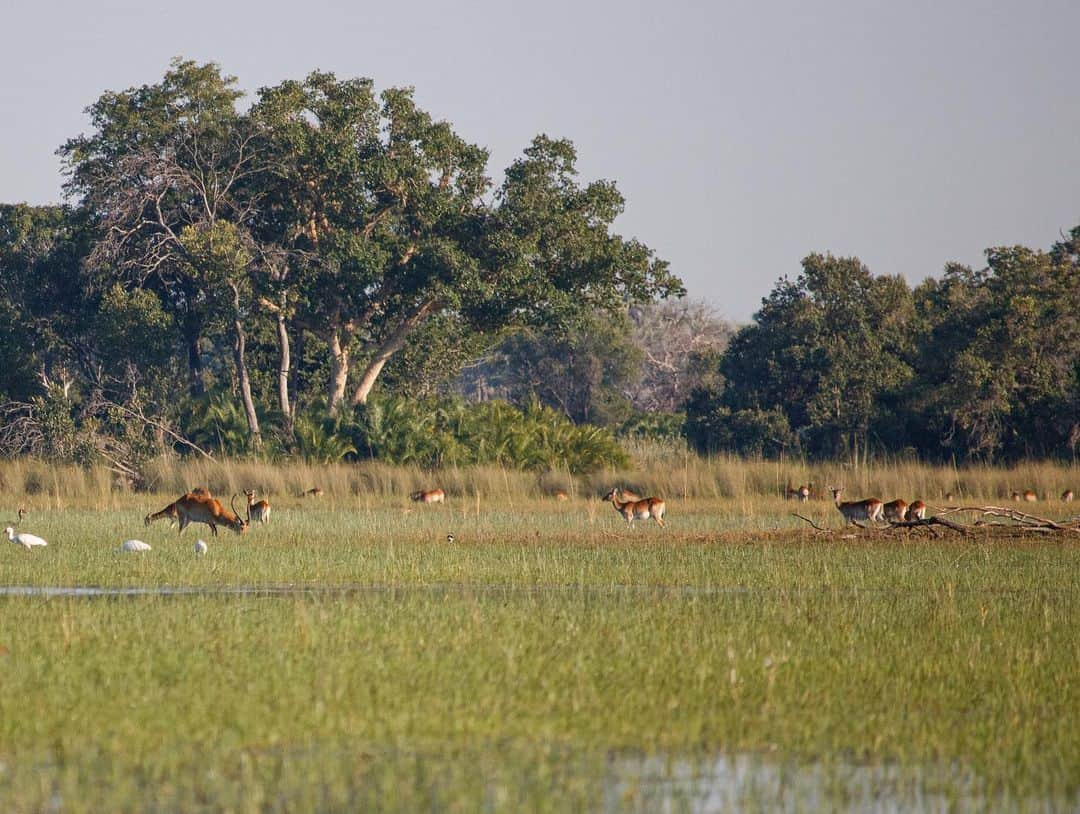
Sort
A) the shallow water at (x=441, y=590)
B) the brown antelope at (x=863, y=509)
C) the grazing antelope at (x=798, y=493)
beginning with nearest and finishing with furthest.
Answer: the shallow water at (x=441, y=590) < the brown antelope at (x=863, y=509) < the grazing antelope at (x=798, y=493)

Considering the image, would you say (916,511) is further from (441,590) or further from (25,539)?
(25,539)

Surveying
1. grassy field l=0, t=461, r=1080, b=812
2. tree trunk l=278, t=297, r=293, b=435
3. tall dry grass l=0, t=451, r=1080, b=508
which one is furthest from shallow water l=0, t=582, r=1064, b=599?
tree trunk l=278, t=297, r=293, b=435

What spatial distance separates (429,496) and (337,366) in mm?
10084

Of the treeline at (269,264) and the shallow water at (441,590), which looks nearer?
the shallow water at (441,590)

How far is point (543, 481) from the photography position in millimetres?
31156

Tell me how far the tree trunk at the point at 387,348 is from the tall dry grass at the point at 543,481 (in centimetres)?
618

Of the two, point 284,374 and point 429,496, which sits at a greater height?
point 284,374

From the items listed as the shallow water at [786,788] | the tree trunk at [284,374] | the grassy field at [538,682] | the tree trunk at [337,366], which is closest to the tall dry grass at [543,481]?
the tree trunk at [284,374]

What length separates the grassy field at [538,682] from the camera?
6680 millimetres

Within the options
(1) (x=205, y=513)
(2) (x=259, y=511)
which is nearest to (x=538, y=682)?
(1) (x=205, y=513)

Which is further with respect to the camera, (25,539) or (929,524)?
(929,524)

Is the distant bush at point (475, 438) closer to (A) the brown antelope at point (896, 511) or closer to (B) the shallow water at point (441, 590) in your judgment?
A: (A) the brown antelope at point (896, 511)

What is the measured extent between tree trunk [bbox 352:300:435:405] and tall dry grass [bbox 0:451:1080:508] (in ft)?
20.3

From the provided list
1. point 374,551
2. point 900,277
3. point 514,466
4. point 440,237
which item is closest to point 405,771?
point 374,551
